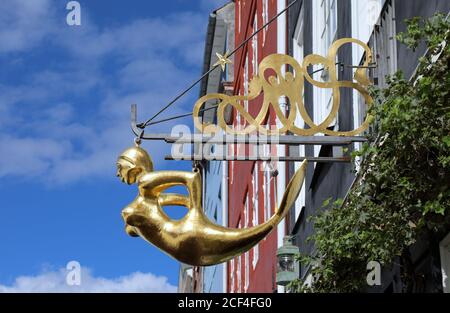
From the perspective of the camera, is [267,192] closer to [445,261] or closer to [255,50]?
[255,50]

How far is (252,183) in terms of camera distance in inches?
875

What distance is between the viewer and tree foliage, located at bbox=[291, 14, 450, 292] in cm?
622

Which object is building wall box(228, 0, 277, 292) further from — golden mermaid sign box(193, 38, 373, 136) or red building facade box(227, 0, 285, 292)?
golden mermaid sign box(193, 38, 373, 136)

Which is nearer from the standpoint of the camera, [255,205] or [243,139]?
[243,139]

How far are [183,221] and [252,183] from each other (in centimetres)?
1688

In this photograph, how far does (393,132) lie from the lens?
21.2 ft

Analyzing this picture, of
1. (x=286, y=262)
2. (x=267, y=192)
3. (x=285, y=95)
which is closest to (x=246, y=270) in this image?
(x=267, y=192)

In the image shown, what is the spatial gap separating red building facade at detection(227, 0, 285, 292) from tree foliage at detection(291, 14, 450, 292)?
6791 millimetres

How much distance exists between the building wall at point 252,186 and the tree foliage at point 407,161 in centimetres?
711

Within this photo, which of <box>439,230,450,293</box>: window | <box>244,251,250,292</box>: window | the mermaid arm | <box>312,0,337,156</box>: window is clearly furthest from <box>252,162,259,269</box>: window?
the mermaid arm

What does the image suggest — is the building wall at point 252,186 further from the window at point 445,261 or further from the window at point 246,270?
the window at point 445,261

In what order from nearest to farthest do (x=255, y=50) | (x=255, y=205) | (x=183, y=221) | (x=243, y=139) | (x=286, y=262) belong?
(x=183, y=221) → (x=243, y=139) → (x=286, y=262) → (x=255, y=205) → (x=255, y=50)
